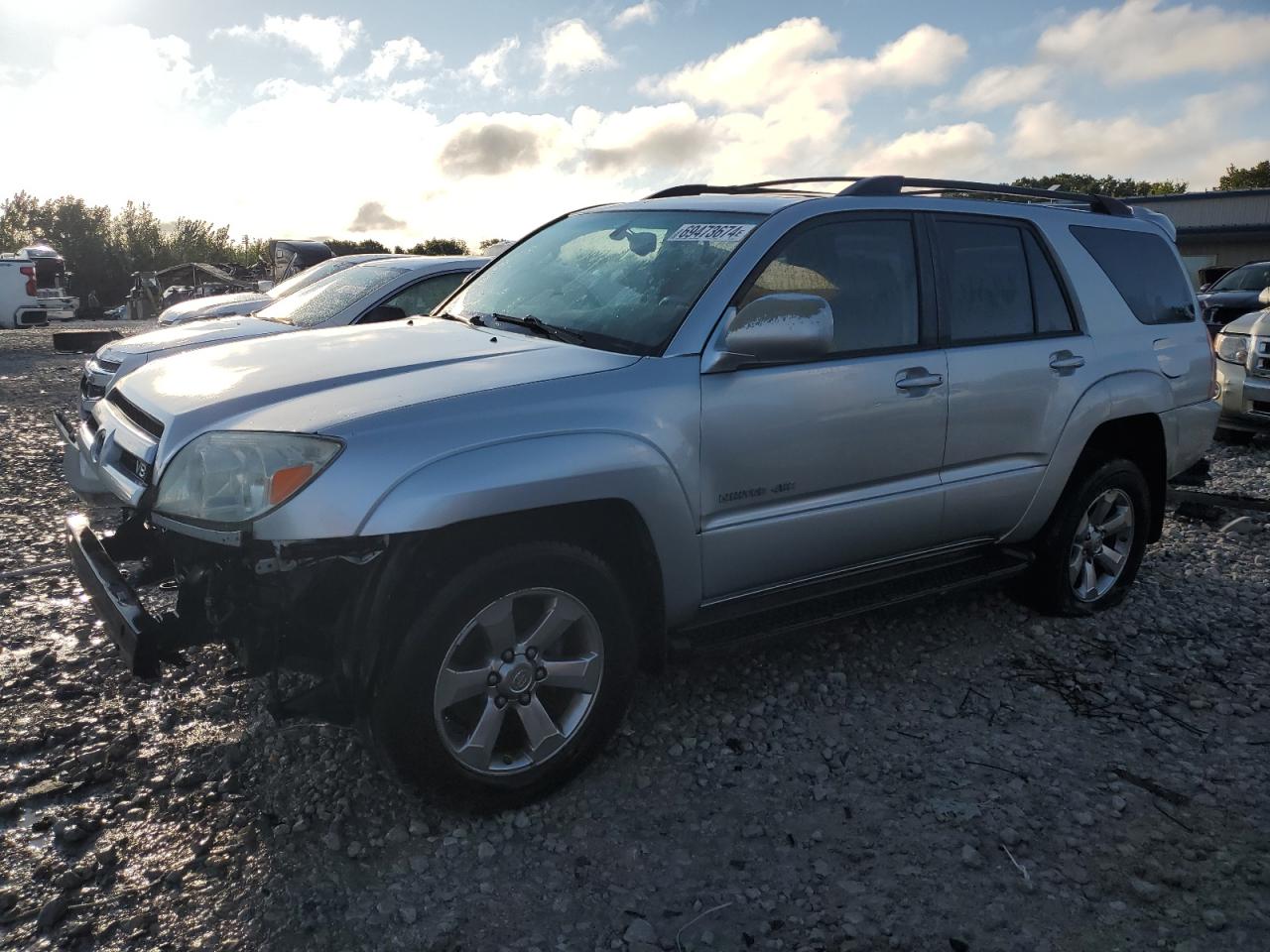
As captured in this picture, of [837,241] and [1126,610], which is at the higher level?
[837,241]

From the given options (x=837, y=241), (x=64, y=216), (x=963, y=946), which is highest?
(x=64, y=216)

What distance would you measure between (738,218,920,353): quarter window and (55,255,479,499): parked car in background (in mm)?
4101

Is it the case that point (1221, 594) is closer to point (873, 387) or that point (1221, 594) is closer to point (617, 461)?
point (873, 387)

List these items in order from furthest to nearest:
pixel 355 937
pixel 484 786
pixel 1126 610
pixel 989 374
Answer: pixel 1126 610 → pixel 989 374 → pixel 484 786 → pixel 355 937

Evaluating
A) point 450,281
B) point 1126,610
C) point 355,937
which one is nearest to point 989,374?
point 1126,610

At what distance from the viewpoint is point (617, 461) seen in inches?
112

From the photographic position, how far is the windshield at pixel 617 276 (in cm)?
324

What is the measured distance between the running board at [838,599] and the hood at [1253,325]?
18.4 ft

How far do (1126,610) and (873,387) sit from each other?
7.15 feet

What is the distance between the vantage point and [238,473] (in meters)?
2.61

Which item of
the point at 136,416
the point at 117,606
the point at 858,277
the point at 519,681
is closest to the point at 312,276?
the point at 136,416

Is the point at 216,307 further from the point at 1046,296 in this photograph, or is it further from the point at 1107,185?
the point at 1107,185

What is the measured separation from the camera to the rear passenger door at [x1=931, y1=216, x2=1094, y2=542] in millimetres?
3785

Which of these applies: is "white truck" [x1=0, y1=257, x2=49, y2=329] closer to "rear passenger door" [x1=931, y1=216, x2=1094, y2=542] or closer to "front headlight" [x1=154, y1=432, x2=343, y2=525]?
"front headlight" [x1=154, y1=432, x2=343, y2=525]
